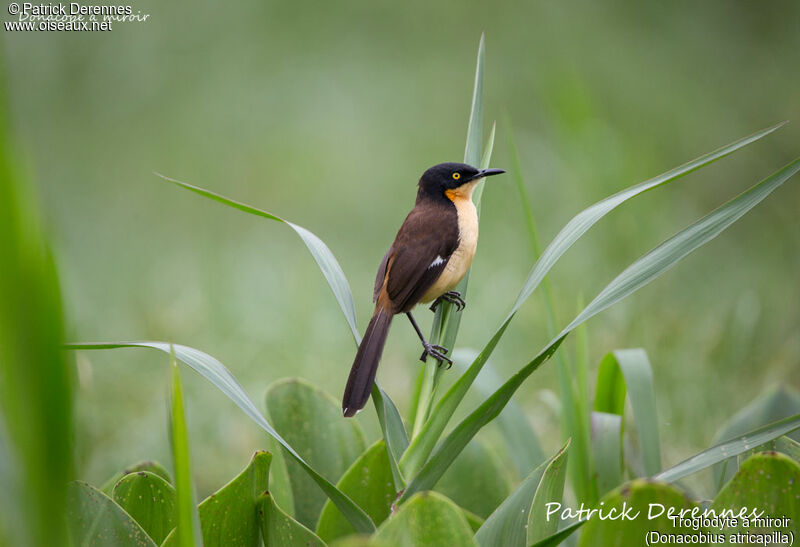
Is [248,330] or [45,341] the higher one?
[45,341]

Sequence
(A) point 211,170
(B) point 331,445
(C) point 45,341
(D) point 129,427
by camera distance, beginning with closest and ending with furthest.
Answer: (C) point 45,341, (B) point 331,445, (D) point 129,427, (A) point 211,170

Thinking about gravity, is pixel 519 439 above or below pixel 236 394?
below

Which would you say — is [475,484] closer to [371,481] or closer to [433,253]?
[371,481]

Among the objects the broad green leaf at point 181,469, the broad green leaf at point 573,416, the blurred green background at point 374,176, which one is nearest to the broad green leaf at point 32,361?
the broad green leaf at point 181,469

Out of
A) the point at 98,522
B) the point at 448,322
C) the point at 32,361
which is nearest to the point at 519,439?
the point at 448,322

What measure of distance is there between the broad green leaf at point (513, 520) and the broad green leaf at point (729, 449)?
16cm

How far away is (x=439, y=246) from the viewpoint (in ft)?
4.60

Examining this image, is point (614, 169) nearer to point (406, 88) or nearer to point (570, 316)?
point (570, 316)

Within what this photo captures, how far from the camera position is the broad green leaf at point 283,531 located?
0.95 meters

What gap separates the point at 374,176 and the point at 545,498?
4893 millimetres

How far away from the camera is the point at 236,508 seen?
3.32 ft

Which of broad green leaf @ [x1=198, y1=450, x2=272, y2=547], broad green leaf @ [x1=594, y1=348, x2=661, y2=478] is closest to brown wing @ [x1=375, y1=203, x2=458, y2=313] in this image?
broad green leaf @ [x1=594, y1=348, x2=661, y2=478]

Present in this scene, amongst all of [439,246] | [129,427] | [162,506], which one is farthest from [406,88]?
[162,506]

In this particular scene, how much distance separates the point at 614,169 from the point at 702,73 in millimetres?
2956
